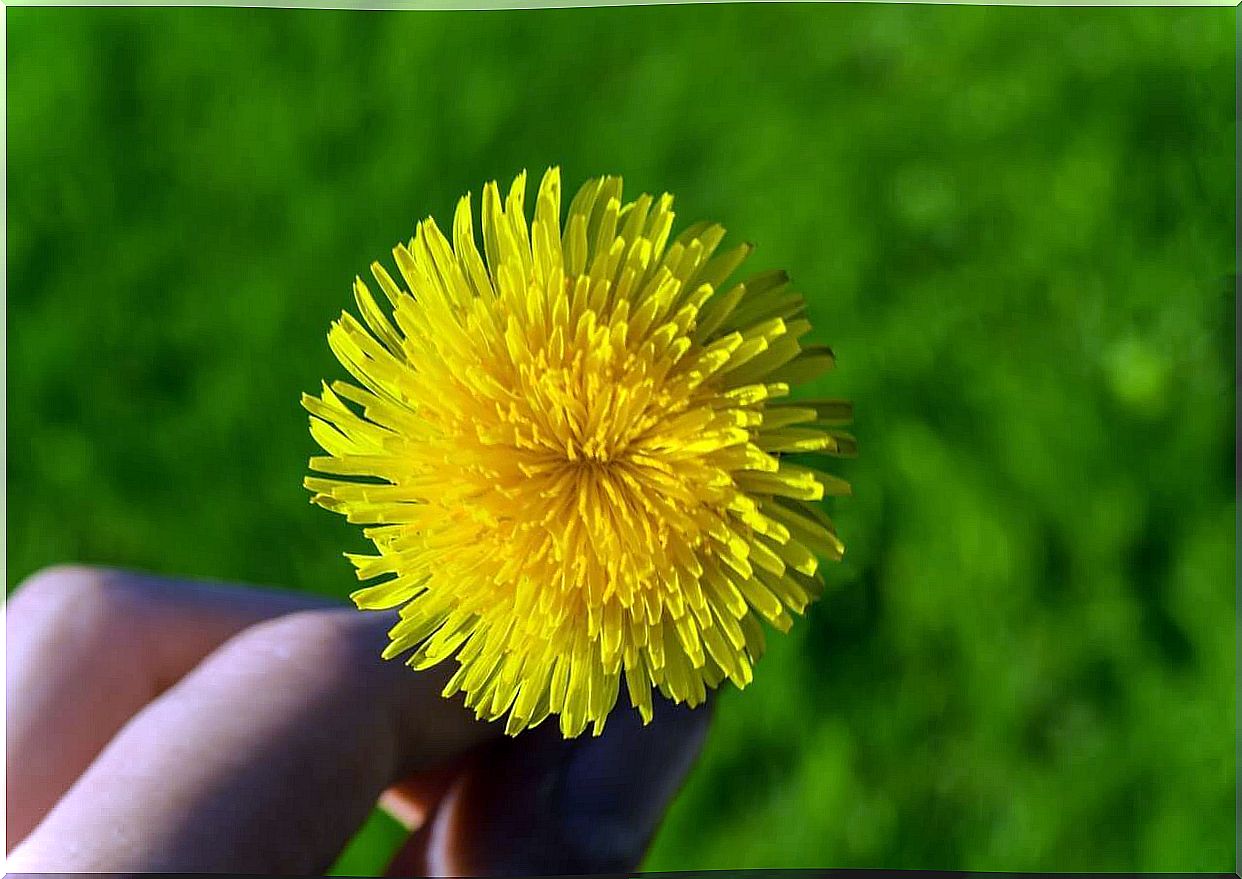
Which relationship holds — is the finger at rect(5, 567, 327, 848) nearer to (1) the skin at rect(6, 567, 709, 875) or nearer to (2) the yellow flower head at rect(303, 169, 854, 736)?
(1) the skin at rect(6, 567, 709, 875)

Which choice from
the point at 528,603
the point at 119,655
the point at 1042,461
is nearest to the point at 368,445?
A: the point at 528,603

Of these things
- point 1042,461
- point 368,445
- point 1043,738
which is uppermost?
point 368,445

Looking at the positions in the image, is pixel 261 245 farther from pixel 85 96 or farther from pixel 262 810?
pixel 262 810

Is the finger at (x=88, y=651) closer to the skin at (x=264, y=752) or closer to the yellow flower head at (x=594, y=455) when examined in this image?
the skin at (x=264, y=752)

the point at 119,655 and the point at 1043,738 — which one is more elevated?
the point at 119,655

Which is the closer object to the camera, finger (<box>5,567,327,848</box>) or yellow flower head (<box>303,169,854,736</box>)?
yellow flower head (<box>303,169,854,736</box>)

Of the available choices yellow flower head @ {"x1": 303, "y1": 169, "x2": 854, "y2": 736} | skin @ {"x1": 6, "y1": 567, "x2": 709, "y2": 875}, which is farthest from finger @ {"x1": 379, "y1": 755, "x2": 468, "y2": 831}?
yellow flower head @ {"x1": 303, "y1": 169, "x2": 854, "y2": 736}
